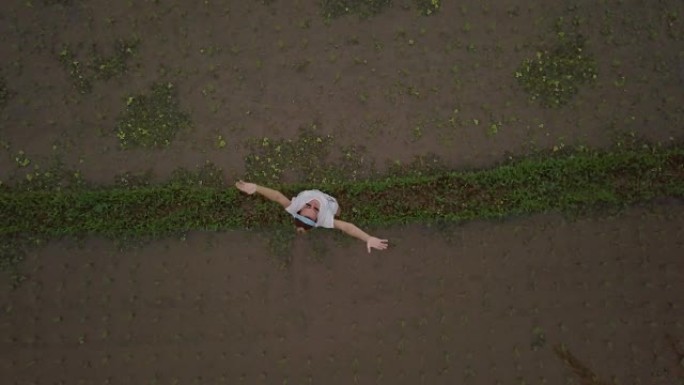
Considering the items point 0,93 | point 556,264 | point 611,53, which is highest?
point 611,53

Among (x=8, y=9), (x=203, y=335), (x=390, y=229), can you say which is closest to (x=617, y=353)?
(x=390, y=229)

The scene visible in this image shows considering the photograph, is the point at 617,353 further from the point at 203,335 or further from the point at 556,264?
the point at 203,335

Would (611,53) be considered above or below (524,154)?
above

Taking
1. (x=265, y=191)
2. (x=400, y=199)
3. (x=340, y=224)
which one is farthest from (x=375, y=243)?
(x=265, y=191)

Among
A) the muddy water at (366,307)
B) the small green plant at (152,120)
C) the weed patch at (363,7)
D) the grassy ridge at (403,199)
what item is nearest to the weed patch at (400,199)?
the grassy ridge at (403,199)

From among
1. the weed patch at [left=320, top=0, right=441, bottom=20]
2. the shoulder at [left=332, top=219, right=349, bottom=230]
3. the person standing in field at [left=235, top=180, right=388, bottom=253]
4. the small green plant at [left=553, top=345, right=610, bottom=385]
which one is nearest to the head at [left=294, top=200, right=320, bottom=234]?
the person standing in field at [left=235, top=180, right=388, bottom=253]

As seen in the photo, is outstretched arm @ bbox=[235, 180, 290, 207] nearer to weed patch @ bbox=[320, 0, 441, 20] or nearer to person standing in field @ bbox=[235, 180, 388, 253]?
person standing in field @ bbox=[235, 180, 388, 253]

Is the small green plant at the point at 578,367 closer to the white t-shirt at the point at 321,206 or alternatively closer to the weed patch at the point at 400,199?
the weed patch at the point at 400,199
